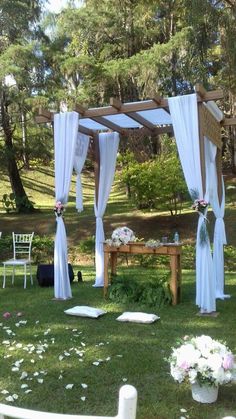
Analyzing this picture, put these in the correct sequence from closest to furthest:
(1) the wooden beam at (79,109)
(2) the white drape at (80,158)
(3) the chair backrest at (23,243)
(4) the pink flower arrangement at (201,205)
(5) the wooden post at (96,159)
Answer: (4) the pink flower arrangement at (201,205) → (1) the wooden beam at (79,109) → (2) the white drape at (80,158) → (5) the wooden post at (96,159) → (3) the chair backrest at (23,243)

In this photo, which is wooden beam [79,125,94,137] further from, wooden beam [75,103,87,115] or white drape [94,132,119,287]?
wooden beam [75,103,87,115]

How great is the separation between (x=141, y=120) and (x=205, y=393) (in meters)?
5.01

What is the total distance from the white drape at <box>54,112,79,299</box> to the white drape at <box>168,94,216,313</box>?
154 centimetres

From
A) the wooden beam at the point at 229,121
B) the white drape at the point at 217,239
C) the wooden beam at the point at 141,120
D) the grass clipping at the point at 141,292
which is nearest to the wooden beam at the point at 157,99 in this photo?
the wooden beam at the point at 141,120

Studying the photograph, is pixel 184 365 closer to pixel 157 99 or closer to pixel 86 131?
pixel 157 99

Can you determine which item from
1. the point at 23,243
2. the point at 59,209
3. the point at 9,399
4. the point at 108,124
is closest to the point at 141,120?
the point at 108,124

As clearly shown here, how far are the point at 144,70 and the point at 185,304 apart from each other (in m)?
8.36

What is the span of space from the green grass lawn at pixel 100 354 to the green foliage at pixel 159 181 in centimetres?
536

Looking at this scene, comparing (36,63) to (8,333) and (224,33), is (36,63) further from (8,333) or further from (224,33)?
(8,333)

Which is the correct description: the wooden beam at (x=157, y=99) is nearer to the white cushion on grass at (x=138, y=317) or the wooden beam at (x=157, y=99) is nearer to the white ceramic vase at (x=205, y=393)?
the white cushion on grass at (x=138, y=317)

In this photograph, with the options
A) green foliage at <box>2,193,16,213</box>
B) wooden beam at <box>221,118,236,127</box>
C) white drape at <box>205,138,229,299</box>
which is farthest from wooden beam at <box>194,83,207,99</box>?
green foliage at <box>2,193,16,213</box>

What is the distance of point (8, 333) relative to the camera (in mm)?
4727

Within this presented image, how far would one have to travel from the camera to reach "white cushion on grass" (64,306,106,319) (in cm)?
537

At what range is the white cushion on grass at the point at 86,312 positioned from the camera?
17.6ft
